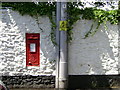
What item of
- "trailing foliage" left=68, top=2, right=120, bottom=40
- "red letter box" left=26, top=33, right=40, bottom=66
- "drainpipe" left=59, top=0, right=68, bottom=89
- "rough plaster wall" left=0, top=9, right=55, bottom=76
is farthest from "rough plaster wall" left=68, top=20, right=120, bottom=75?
"red letter box" left=26, top=33, right=40, bottom=66

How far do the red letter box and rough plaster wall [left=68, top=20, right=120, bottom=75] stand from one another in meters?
1.06

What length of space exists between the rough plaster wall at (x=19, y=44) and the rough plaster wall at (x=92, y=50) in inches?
29.8

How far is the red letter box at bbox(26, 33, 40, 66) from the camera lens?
550 cm

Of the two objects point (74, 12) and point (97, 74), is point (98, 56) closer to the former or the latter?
point (97, 74)

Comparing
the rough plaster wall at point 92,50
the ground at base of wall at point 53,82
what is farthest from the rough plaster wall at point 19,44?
the rough plaster wall at point 92,50

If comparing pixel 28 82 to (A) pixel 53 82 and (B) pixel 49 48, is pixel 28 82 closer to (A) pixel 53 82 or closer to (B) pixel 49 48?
(A) pixel 53 82

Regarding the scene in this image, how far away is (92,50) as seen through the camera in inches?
218

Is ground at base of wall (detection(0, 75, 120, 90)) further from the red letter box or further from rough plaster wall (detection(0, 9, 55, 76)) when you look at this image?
the red letter box

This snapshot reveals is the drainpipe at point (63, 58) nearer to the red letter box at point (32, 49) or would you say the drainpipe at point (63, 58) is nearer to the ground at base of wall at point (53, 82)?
the ground at base of wall at point (53, 82)

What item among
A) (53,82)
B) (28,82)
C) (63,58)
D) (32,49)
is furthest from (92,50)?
(28,82)

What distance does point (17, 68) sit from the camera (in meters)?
5.57

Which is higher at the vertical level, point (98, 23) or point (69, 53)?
point (98, 23)

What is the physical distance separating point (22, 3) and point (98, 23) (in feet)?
8.35

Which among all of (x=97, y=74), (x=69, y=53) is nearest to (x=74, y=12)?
(x=69, y=53)
